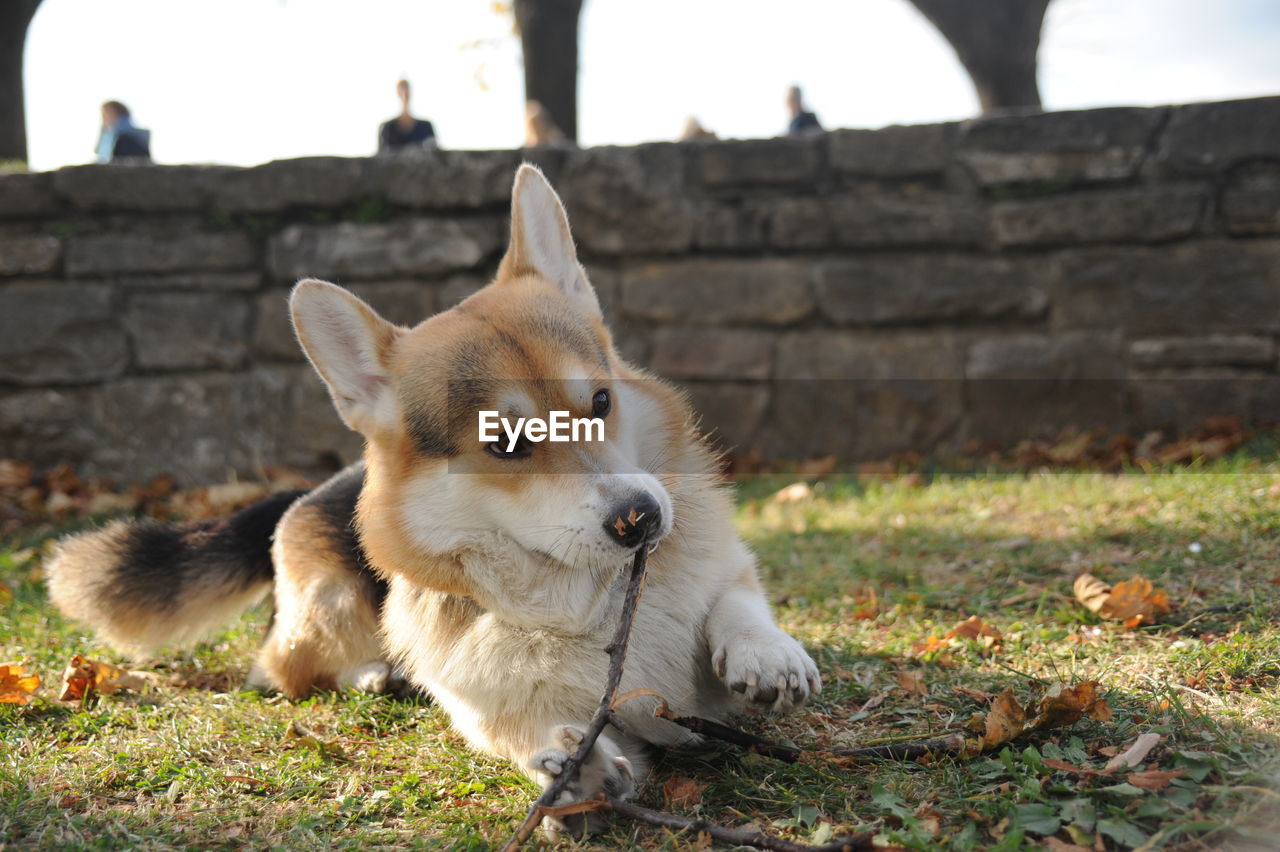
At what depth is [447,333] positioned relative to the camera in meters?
2.39

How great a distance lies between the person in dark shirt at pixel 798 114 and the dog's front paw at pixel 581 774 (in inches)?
309

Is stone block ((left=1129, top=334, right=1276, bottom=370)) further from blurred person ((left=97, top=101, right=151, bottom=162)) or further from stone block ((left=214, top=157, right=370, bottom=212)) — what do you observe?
blurred person ((left=97, top=101, right=151, bottom=162))

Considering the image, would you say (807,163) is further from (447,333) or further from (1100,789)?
(1100,789)

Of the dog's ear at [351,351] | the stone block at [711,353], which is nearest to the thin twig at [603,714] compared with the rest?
the dog's ear at [351,351]

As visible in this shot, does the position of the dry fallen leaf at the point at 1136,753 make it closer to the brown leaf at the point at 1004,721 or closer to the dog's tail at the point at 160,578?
the brown leaf at the point at 1004,721

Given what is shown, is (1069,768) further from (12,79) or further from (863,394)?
(12,79)

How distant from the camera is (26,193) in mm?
6168

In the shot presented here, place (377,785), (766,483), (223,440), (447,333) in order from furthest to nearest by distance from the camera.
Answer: (223,440) → (766,483) → (447,333) → (377,785)

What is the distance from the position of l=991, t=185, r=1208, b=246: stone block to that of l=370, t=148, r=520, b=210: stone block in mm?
3141

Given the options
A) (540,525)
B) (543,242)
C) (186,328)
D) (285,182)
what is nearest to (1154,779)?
(540,525)

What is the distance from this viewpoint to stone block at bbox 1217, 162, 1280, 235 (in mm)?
5430

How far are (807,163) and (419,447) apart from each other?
14.2 ft

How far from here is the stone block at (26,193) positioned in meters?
6.16

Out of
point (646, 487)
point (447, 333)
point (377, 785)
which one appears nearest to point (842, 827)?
point (646, 487)
